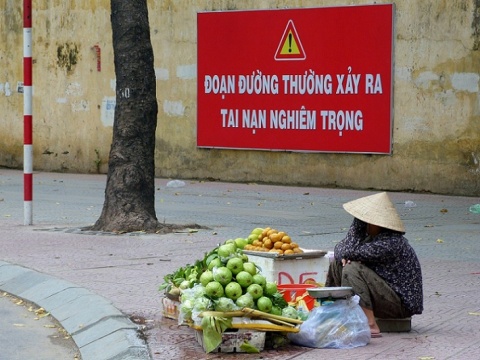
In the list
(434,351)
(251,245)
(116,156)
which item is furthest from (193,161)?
(434,351)

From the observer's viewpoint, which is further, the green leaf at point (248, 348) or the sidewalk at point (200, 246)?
the sidewalk at point (200, 246)

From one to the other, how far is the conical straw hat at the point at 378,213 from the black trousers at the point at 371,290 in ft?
1.02

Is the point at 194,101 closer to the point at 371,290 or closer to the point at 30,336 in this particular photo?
the point at 30,336

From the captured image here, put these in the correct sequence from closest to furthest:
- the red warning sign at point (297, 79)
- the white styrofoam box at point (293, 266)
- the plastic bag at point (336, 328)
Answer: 1. the plastic bag at point (336, 328)
2. the white styrofoam box at point (293, 266)
3. the red warning sign at point (297, 79)

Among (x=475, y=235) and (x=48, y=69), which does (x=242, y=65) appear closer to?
(x=48, y=69)

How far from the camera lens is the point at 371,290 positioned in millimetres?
7574

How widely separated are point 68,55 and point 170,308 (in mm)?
16530

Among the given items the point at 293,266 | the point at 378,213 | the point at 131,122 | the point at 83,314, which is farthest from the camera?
the point at 131,122

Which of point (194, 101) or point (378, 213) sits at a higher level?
point (194, 101)

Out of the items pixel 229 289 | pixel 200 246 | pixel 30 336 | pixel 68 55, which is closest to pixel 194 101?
pixel 68 55

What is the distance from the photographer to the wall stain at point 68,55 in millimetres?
23766

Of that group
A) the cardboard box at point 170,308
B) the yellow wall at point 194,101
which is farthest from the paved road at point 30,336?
the yellow wall at point 194,101

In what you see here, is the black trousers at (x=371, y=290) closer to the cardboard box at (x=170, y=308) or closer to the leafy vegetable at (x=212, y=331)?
the leafy vegetable at (x=212, y=331)

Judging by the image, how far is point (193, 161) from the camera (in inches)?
864
